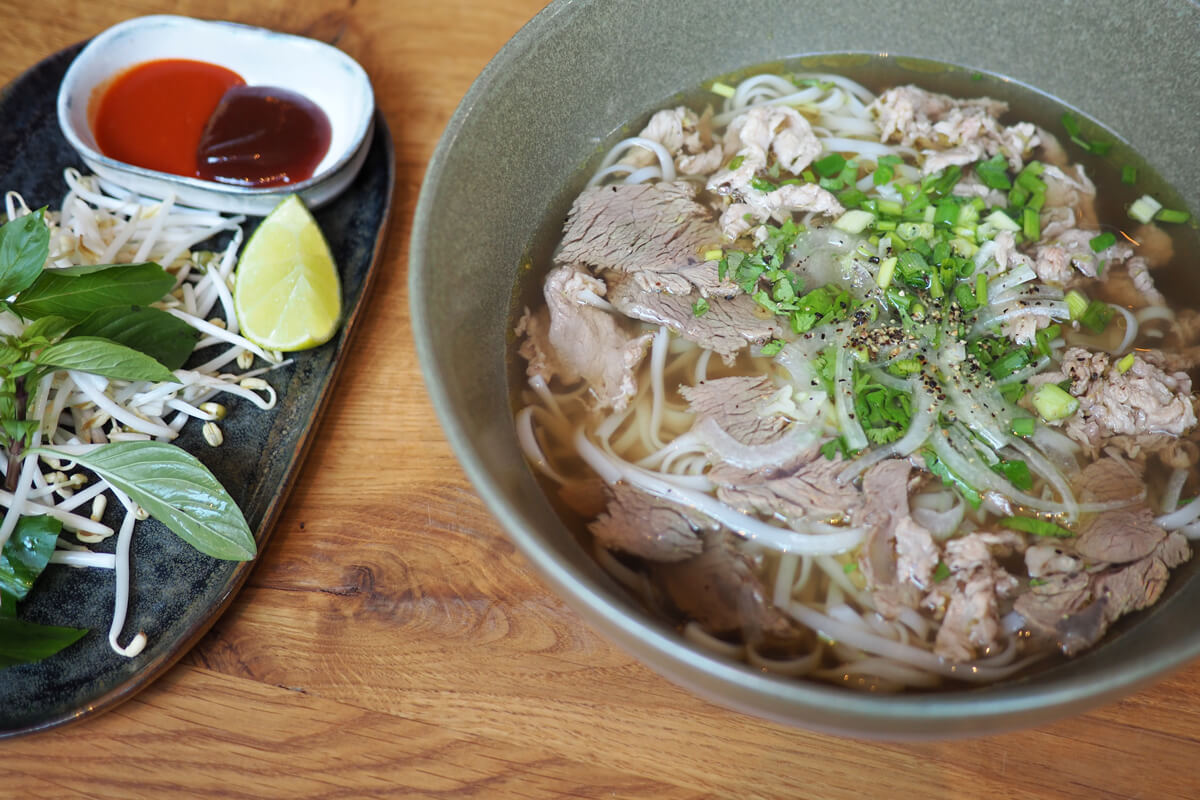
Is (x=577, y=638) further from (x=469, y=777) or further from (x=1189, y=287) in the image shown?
(x=1189, y=287)

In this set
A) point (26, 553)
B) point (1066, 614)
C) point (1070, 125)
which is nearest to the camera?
point (1066, 614)

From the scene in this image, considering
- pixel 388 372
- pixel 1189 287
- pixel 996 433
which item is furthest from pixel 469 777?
pixel 1189 287

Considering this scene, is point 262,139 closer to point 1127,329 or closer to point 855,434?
point 855,434

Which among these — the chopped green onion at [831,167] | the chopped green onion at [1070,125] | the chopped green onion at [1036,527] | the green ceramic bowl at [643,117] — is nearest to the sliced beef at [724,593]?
the green ceramic bowl at [643,117]

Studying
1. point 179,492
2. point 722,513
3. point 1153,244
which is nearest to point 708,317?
point 722,513

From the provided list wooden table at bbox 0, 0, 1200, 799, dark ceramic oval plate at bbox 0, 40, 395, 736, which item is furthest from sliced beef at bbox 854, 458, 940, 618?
dark ceramic oval plate at bbox 0, 40, 395, 736

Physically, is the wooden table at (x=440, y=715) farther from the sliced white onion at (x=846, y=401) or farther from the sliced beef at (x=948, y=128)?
the sliced beef at (x=948, y=128)
